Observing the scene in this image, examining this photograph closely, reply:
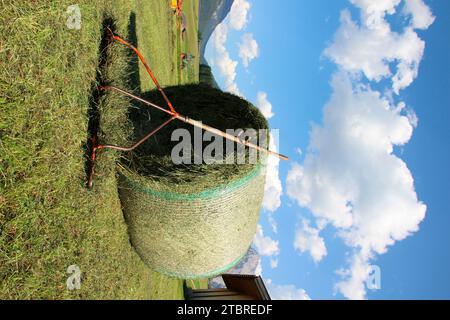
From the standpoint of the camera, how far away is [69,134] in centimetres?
382

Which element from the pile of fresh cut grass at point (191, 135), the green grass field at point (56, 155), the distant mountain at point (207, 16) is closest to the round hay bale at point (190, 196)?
the pile of fresh cut grass at point (191, 135)

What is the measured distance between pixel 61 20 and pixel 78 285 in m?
2.89

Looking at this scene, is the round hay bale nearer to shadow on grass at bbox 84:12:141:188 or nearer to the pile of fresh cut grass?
the pile of fresh cut grass

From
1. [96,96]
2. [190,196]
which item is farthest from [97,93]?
[190,196]

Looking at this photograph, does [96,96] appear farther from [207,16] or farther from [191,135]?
[207,16]

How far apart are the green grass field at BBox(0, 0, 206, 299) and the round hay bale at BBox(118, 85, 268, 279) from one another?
1.25ft

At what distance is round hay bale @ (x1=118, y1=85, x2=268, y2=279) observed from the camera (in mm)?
4199

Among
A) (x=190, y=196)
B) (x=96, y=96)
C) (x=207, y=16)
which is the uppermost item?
(x=207, y=16)

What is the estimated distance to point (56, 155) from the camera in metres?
3.59

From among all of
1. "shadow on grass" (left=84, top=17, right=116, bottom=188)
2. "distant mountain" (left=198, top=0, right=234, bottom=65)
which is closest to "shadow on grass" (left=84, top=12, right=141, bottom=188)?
"shadow on grass" (left=84, top=17, right=116, bottom=188)

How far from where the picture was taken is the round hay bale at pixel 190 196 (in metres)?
4.20

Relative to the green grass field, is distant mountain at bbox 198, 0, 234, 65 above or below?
above

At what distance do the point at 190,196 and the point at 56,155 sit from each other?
1.53 m
